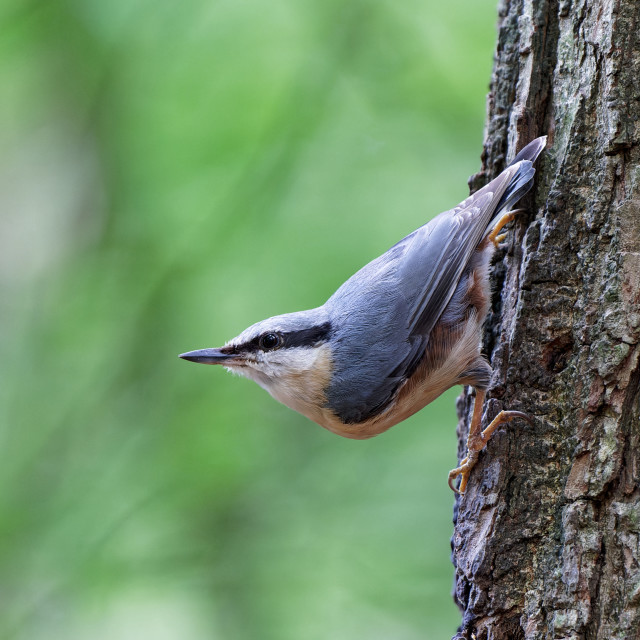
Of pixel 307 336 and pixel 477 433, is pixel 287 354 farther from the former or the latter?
pixel 477 433

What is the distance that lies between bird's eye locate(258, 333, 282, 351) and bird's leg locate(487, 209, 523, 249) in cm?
78

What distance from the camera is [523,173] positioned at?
1.83m

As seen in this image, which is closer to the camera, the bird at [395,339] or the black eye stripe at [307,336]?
the bird at [395,339]

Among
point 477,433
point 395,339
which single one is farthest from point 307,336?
point 477,433

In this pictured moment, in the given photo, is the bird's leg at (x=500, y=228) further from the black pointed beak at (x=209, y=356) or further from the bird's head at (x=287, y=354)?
the black pointed beak at (x=209, y=356)

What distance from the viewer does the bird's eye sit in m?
2.14

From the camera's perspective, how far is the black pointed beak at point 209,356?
2.06 metres

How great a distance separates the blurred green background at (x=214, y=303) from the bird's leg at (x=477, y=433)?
2.61 ft

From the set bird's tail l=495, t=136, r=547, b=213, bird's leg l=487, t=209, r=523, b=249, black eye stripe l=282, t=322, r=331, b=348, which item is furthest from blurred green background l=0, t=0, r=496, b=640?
bird's tail l=495, t=136, r=547, b=213

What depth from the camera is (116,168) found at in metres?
2.97

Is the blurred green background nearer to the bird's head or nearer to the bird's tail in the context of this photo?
→ the bird's head

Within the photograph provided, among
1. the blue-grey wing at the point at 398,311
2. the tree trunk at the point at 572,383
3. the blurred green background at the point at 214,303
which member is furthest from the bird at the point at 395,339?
the blurred green background at the point at 214,303

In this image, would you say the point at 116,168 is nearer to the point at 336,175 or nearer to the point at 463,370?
the point at 336,175

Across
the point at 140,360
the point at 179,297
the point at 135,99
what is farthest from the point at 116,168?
the point at 140,360
